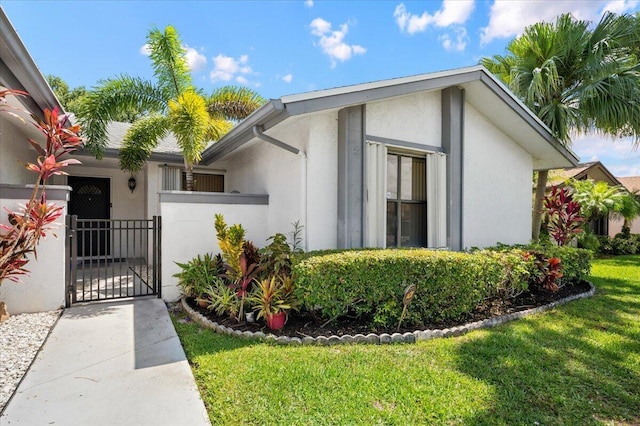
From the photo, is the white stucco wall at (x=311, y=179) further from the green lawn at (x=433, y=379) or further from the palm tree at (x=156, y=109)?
the green lawn at (x=433, y=379)

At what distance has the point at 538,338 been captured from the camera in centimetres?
499

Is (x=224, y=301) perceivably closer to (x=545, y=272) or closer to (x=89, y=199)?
(x=545, y=272)

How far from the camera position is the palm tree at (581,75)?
9.09 meters

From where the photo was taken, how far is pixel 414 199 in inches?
304

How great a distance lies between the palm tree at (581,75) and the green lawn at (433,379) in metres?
6.79

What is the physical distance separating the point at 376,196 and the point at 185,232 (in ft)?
13.3

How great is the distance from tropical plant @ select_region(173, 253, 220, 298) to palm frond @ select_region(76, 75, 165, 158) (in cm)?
446

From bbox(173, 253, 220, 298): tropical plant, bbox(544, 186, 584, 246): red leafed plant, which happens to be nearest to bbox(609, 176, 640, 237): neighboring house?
bbox(544, 186, 584, 246): red leafed plant

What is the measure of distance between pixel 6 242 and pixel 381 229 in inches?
226

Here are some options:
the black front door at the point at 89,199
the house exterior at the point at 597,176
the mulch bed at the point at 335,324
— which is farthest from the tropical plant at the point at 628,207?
the black front door at the point at 89,199

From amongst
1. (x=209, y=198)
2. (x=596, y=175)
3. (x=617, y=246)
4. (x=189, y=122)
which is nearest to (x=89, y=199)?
(x=189, y=122)

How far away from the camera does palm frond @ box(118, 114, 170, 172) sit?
9055mm

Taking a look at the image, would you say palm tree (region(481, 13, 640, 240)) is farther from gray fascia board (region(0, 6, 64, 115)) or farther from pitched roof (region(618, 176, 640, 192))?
pitched roof (region(618, 176, 640, 192))

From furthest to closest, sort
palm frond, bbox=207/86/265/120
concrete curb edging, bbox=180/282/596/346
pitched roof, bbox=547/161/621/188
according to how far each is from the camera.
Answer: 1. pitched roof, bbox=547/161/621/188
2. palm frond, bbox=207/86/265/120
3. concrete curb edging, bbox=180/282/596/346
